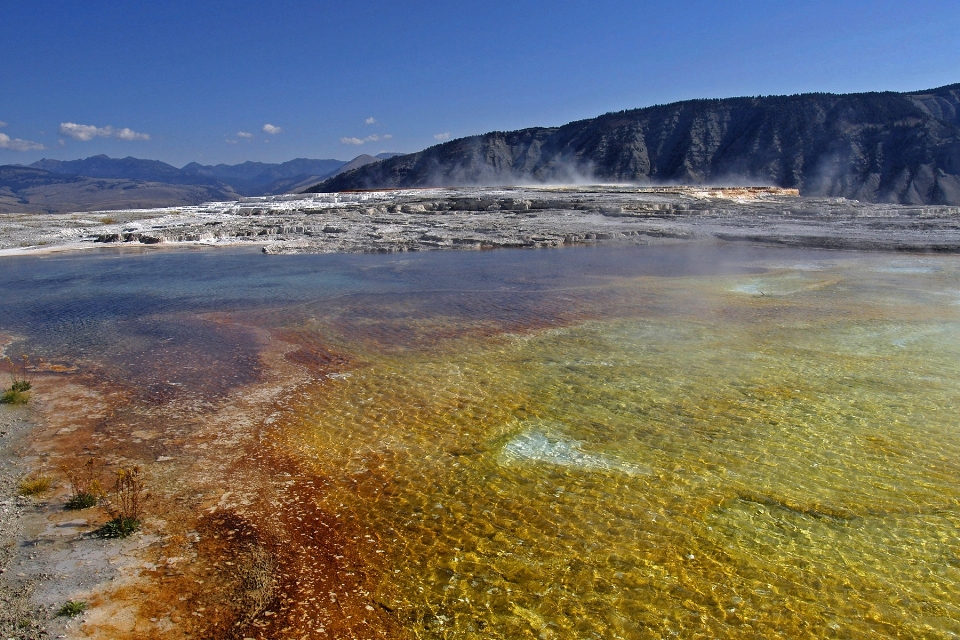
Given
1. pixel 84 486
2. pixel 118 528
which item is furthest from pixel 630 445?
pixel 84 486

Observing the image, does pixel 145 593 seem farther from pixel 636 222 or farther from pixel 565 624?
pixel 636 222

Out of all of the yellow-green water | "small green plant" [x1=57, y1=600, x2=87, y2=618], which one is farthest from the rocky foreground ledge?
"small green plant" [x1=57, y1=600, x2=87, y2=618]

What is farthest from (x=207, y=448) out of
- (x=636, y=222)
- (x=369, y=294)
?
(x=636, y=222)

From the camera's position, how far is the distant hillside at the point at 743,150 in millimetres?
54594

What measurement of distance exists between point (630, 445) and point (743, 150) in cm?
7198

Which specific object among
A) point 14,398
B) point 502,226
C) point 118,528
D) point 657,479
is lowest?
point 657,479

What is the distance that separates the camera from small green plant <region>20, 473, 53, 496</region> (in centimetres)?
505

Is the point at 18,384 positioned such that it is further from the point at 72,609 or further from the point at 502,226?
the point at 502,226

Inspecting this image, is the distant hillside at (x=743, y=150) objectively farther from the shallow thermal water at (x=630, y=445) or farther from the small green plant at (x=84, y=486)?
the small green plant at (x=84, y=486)

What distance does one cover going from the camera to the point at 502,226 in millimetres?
26406

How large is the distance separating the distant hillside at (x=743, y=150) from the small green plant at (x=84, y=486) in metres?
59.0

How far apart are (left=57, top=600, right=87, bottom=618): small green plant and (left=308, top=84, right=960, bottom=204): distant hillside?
59.7 meters

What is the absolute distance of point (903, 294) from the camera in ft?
41.4

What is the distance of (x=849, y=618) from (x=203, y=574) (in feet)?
13.3
